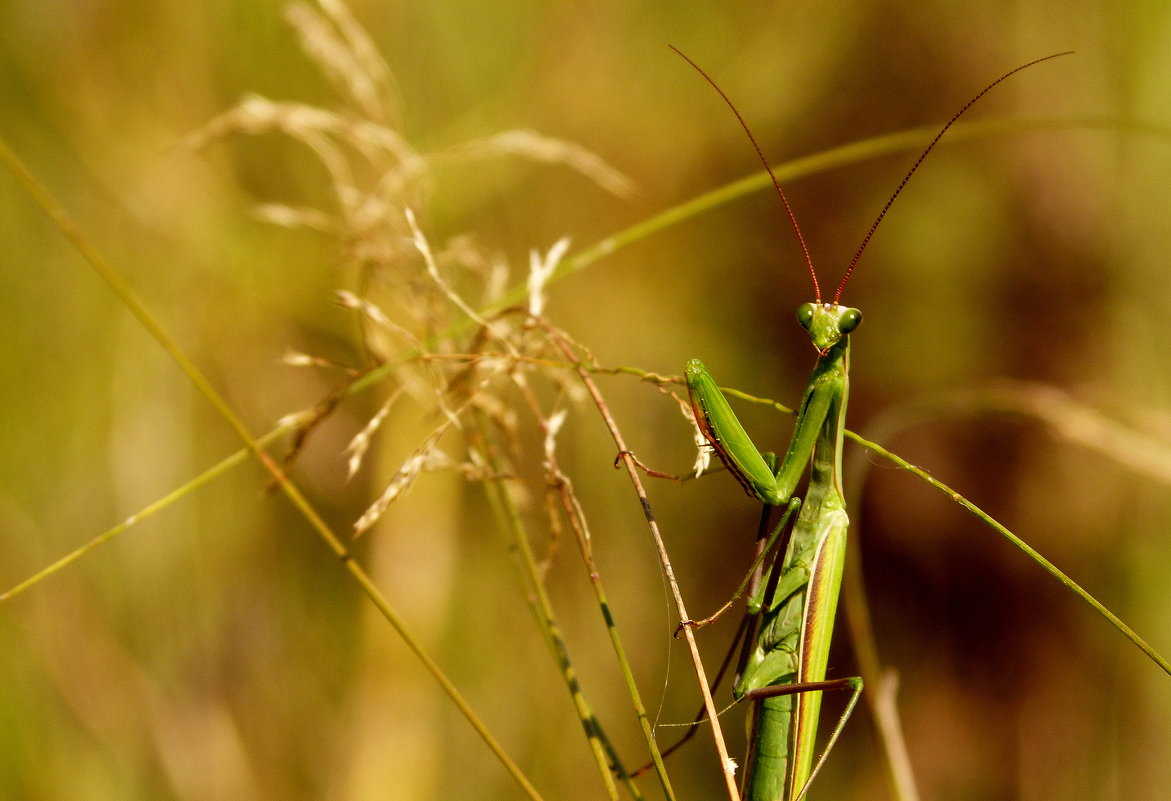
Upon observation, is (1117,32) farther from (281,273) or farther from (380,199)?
(281,273)

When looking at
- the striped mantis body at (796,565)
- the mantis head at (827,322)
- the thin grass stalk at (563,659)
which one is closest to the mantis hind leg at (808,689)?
the striped mantis body at (796,565)

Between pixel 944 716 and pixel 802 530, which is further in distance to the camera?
pixel 944 716

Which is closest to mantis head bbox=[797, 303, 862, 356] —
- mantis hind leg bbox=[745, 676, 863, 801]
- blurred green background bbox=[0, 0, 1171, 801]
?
mantis hind leg bbox=[745, 676, 863, 801]

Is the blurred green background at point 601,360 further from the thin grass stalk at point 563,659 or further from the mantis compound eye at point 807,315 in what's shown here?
the mantis compound eye at point 807,315

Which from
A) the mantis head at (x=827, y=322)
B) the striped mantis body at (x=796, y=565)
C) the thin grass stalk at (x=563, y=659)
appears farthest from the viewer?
the mantis head at (x=827, y=322)

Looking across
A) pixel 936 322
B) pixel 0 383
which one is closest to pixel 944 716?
pixel 936 322

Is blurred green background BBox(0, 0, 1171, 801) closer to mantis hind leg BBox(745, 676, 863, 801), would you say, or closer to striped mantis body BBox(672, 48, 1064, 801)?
striped mantis body BBox(672, 48, 1064, 801)

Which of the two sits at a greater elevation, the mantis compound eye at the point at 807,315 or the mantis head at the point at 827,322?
the mantis compound eye at the point at 807,315

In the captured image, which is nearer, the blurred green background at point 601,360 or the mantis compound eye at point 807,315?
the mantis compound eye at point 807,315
